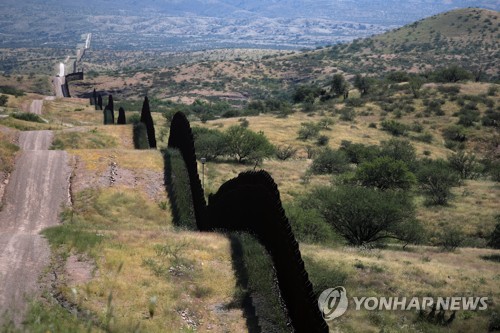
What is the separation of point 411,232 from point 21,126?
35.9m

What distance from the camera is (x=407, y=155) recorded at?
4688cm

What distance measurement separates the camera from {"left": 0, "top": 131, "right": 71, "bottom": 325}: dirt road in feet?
41.3

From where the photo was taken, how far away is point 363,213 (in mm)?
25828

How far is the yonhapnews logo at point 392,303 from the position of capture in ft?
54.8

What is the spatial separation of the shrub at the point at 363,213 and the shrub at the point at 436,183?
7.20 meters

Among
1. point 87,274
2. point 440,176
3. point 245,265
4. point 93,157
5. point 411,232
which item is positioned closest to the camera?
point 87,274

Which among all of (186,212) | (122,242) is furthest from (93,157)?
(122,242)

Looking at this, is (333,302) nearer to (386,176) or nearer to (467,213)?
(467,213)

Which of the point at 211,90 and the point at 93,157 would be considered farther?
the point at 211,90

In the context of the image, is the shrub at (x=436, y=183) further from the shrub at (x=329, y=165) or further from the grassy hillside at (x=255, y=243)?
the shrub at (x=329, y=165)

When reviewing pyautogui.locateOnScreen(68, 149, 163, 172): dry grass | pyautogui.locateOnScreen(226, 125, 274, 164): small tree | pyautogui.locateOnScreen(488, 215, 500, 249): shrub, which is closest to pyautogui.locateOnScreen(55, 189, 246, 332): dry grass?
pyautogui.locateOnScreen(68, 149, 163, 172): dry grass

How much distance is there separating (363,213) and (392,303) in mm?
9180

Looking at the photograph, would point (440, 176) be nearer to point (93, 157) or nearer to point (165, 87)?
point (93, 157)

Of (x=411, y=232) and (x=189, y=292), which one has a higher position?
(x=189, y=292)
